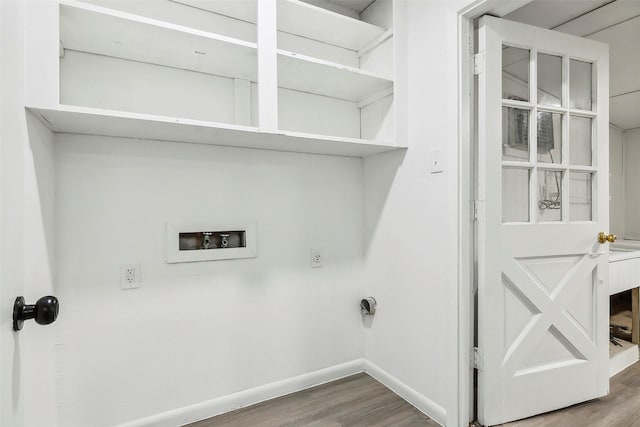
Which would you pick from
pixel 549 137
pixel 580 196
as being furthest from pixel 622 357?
pixel 549 137

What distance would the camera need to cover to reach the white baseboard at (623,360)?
2217 mm

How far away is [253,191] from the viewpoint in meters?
1.90

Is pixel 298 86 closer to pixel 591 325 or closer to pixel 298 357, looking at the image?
pixel 298 357

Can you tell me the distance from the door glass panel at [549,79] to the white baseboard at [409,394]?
1.72 m

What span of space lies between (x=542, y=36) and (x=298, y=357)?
2.26 m

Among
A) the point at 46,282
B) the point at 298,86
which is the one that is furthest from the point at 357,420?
the point at 298,86

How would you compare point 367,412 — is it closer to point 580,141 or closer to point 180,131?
point 180,131

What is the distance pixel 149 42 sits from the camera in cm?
141

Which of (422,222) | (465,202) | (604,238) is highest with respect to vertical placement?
(465,202)

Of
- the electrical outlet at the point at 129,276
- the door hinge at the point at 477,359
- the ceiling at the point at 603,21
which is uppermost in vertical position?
the ceiling at the point at 603,21

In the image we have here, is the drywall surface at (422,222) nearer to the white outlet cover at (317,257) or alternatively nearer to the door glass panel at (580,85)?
the white outlet cover at (317,257)

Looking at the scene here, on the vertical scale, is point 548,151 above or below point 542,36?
below

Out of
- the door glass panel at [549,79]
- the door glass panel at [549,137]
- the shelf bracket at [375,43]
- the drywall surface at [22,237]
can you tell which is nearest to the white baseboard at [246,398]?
the drywall surface at [22,237]

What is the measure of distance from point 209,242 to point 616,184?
4.26 meters
